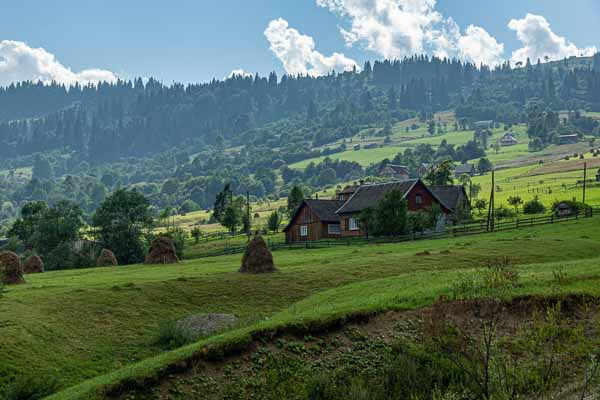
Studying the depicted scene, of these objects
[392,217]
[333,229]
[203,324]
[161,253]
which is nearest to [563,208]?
[333,229]

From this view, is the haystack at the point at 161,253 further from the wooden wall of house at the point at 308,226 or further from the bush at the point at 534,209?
the bush at the point at 534,209

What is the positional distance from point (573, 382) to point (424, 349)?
15.3 ft

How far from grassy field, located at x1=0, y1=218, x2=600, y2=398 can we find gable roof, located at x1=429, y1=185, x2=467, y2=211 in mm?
58947

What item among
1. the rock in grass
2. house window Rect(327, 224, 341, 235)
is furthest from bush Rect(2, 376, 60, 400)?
house window Rect(327, 224, 341, 235)

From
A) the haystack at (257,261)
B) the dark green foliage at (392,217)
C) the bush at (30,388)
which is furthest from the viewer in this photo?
the dark green foliage at (392,217)

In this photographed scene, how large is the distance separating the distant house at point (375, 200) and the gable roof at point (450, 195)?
31.6ft

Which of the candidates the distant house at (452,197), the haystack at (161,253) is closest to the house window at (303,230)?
the distant house at (452,197)

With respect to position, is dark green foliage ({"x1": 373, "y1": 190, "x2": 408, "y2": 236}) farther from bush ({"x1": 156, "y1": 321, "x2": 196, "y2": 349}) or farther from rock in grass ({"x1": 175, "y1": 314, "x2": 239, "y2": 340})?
bush ({"x1": 156, "y1": 321, "x2": 196, "y2": 349})

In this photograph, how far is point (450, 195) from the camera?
106m

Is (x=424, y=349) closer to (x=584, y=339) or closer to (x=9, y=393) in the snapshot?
(x=584, y=339)

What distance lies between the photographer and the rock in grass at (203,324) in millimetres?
27281

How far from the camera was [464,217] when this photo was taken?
93688mm

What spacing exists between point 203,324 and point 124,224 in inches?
2358

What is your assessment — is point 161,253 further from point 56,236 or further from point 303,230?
point 303,230
